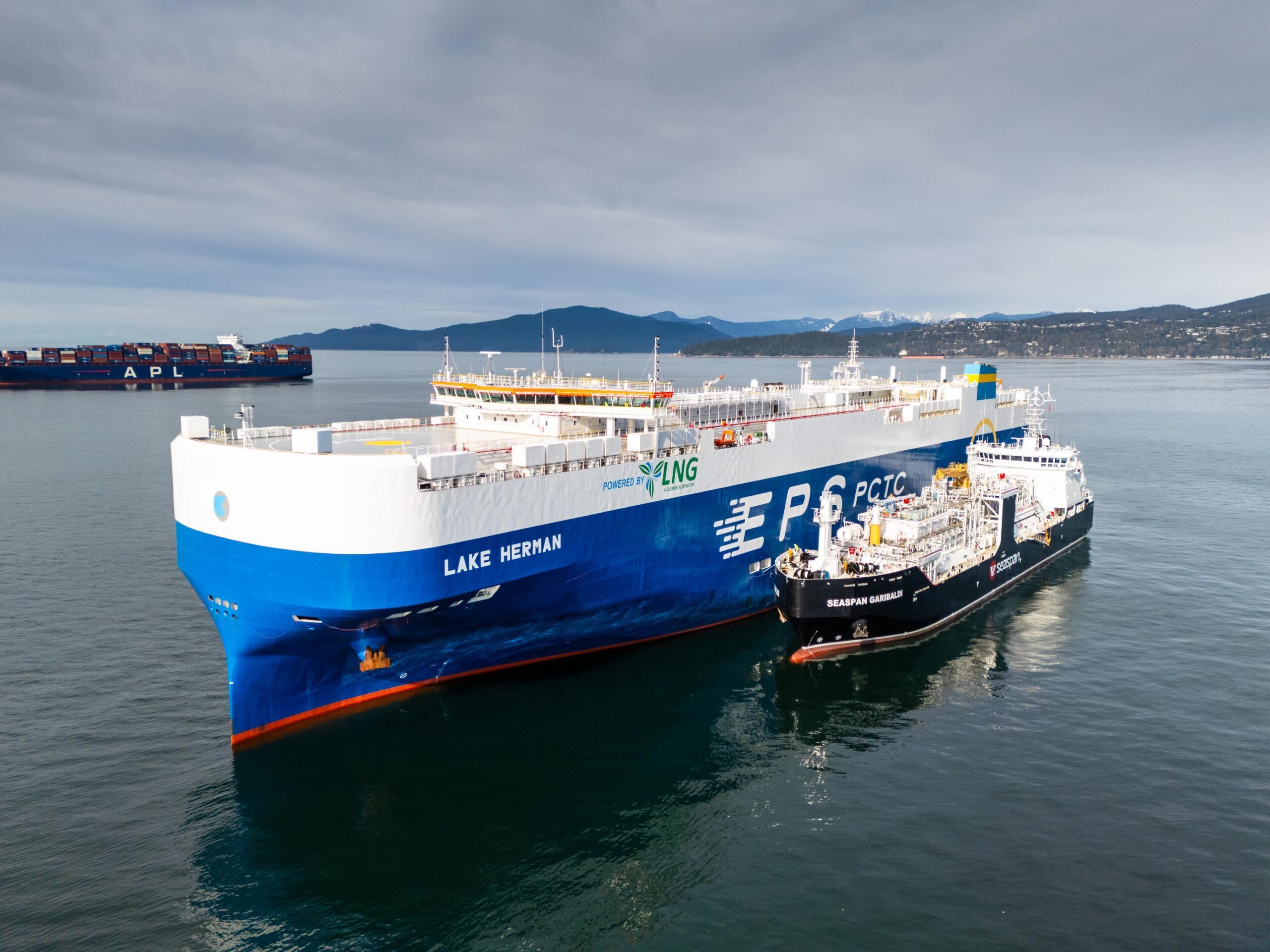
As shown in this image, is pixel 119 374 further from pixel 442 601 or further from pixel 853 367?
pixel 442 601

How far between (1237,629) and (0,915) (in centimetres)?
3632

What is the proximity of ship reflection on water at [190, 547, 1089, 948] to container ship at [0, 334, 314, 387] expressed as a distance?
13870 centimetres

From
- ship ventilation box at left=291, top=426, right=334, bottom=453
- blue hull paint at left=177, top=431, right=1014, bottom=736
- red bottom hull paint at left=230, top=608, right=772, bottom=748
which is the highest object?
ship ventilation box at left=291, top=426, right=334, bottom=453

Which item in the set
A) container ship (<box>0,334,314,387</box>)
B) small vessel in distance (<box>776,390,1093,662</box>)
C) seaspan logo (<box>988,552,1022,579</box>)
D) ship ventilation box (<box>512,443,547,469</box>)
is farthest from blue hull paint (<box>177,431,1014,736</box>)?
container ship (<box>0,334,314,387</box>)

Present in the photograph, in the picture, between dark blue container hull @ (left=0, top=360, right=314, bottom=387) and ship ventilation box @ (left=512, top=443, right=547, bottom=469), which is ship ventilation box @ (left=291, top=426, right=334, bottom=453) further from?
dark blue container hull @ (left=0, top=360, right=314, bottom=387)

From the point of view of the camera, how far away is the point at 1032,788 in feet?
58.6

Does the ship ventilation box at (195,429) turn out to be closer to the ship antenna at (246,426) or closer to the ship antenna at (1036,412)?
the ship antenna at (246,426)

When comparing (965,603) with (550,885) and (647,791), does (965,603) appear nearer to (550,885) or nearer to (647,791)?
(647,791)

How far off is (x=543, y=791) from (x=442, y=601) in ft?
17.5

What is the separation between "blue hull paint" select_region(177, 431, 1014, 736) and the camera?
60.5 feet

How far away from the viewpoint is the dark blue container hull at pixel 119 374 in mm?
127438

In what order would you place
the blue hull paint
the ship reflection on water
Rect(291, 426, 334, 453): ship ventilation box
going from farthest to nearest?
Rect(291, 426, 334, 453): ship ventilation box, the blue hull paint, the ship reflection on water

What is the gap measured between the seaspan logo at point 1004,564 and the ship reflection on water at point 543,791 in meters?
5.97

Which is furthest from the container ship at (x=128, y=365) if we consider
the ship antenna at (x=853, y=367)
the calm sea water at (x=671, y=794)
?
the ship antenna at (x=853, y=367)
